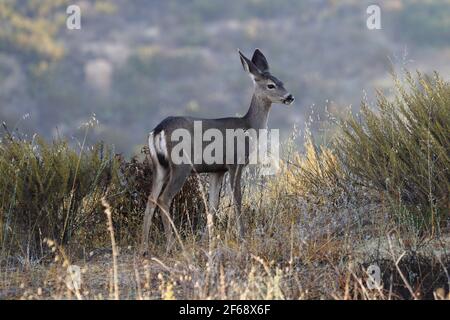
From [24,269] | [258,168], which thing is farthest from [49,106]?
[24,269]

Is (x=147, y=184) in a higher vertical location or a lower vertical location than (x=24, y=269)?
higher

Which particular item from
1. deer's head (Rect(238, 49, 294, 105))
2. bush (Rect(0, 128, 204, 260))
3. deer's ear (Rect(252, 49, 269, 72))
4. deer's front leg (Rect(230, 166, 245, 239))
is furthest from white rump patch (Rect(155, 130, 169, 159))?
deer's ear (Rect(252, 49, 269, 72))

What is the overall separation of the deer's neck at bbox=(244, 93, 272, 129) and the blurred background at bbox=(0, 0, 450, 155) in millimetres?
17038

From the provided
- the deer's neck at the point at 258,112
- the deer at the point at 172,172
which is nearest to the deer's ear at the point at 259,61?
the deer's neck at the point at 258,112

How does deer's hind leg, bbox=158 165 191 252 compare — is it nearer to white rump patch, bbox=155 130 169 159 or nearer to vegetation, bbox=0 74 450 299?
white rump patch, bbox=155 130 169 159

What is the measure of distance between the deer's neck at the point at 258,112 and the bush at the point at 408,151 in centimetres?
105

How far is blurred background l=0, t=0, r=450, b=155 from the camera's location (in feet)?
106

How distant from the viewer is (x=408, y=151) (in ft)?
27.8

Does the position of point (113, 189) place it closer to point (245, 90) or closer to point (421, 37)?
point (245, 90)

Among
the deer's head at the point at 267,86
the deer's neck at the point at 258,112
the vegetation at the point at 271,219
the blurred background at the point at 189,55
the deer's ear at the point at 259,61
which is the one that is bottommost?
the vegetation at the point at 271,219

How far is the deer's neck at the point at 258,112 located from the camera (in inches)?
382

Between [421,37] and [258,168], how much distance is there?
28537mm

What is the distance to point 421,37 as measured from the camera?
36.9 m

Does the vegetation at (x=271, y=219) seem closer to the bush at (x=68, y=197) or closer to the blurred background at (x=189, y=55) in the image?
the bush at (x=68, y=197)
